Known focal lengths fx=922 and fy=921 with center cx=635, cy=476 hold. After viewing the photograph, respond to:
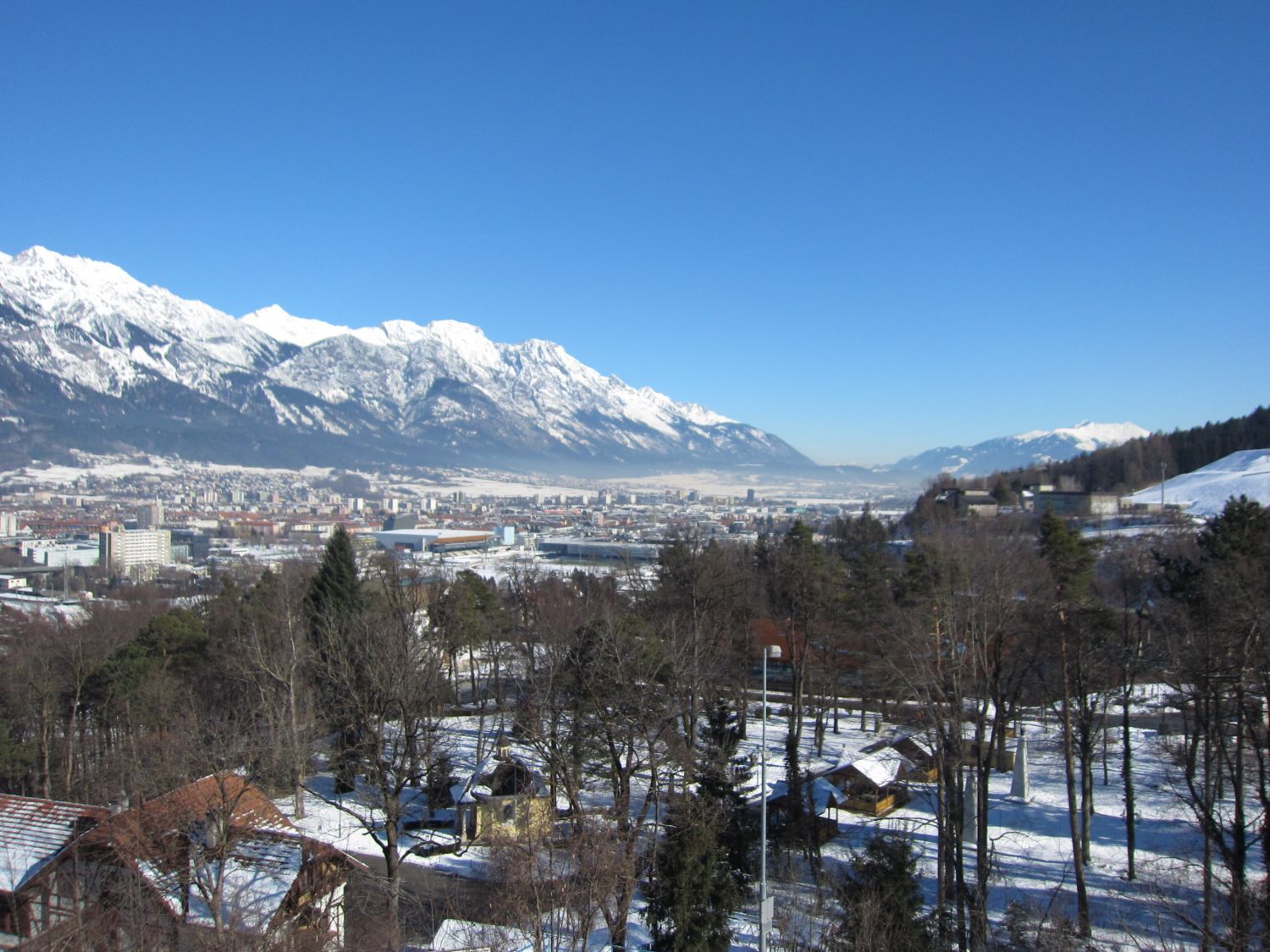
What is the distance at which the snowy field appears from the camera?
13.2m

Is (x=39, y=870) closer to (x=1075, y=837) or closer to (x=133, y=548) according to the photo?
(x=1075, y=837)

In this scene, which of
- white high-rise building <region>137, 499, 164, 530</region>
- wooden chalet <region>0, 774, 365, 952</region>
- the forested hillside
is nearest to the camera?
wooden chalet <region>0, 774, 365, 952</region>

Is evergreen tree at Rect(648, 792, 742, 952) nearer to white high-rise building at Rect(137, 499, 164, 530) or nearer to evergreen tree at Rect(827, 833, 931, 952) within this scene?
evergreen tree at Rect(827, 833, 931, 952)

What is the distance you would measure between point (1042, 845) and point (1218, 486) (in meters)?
58.8

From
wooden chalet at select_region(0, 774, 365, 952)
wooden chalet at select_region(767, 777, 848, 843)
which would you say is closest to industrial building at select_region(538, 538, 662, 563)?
wooden chalet at select_region(767, 777, 848, 843)

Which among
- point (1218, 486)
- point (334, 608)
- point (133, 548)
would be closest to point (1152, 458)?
point (1218, 486)

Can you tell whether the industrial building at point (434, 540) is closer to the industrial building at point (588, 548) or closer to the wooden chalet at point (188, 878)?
the industrial building at point (588, 548)

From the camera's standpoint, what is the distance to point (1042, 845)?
56.0 ft

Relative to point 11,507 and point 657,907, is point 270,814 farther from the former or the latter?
point 11,507

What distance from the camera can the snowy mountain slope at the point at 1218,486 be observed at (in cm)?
5928

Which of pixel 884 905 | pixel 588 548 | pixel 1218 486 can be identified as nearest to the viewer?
pixel 884 905

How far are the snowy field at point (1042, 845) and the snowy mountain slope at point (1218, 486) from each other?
42.4m

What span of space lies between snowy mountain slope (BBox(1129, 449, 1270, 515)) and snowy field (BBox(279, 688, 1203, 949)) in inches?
1669

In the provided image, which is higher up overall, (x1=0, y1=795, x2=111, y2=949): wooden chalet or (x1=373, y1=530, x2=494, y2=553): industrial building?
(x1=0, y1=795, x2=111, y2=949): wooden chalet
